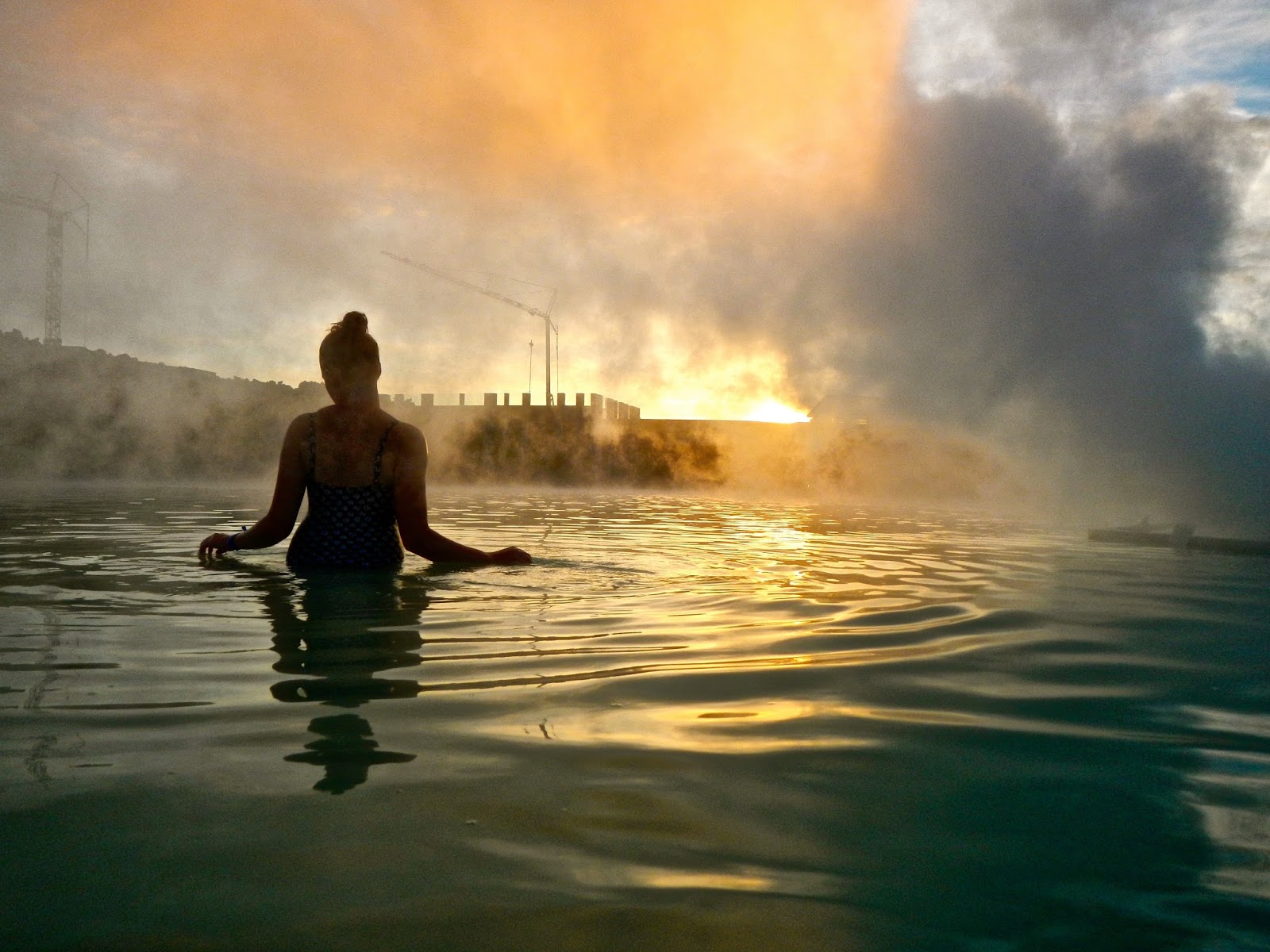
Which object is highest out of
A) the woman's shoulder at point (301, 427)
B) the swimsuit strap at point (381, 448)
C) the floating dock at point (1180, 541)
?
the woman's shoulder at point (301, 427)

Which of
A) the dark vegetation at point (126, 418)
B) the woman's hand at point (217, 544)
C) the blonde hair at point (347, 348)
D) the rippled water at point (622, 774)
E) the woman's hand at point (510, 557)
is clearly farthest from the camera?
the dark vegetation at point (126, 418)

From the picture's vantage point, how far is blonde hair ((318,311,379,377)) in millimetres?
4715

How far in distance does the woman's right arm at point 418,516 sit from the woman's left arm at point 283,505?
483mm

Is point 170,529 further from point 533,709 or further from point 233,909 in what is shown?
point 233,909

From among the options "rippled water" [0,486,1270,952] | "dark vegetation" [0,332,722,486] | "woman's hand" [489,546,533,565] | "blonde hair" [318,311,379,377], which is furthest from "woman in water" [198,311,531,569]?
"dark vegetation" [0,332,722,486]

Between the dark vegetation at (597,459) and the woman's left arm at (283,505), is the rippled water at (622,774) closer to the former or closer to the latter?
the woman's left arm at (283,505)

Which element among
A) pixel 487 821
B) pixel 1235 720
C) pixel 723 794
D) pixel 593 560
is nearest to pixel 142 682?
pixel 487 821

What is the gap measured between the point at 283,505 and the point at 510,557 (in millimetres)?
1237

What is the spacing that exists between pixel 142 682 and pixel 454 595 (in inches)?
70.5

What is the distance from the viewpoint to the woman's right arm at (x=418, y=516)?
486cm

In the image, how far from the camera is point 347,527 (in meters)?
4.96

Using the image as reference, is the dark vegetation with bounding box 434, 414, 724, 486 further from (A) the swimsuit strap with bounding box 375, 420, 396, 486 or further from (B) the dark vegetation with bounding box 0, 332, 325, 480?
(A) the swimsuit strap with bounding box 375, 420, 396, 486

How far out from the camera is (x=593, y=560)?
223 inches

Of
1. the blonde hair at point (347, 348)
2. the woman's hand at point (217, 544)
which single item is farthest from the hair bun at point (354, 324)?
the woman's hand at point (217, 544)
